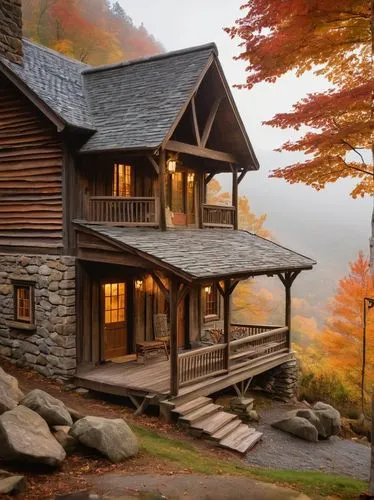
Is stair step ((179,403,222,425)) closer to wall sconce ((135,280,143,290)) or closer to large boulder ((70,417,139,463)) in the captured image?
large boulder ((70,417,139,463))

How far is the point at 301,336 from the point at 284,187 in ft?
396

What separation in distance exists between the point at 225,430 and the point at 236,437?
0.97 ft

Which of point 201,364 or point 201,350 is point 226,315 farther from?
point 201,364

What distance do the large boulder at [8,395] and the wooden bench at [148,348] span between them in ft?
17.1

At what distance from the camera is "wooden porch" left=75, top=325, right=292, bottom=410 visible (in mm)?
11867

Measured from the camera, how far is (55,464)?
277 inches

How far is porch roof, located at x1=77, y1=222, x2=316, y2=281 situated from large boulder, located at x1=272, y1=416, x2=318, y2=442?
13.3ft

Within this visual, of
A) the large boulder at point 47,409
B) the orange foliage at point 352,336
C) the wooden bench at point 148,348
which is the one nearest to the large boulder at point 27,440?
the large boulder at point 47,409

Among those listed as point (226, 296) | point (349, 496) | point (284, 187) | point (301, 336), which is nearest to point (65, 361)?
point (226, 296)

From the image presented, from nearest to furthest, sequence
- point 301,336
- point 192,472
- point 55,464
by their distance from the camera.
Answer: point 55,464 < point 192,472 < point 301,336

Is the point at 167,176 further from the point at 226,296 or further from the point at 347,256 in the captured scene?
the point at 347,256

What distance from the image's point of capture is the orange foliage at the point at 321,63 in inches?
351

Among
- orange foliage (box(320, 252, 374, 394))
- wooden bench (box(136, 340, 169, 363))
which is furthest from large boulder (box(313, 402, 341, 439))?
orange foliage (box(320, 252, 374, 394))

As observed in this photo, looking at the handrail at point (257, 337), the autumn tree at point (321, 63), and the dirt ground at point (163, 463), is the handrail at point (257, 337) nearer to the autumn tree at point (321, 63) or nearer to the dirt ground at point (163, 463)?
the dirt ground at point (163, 463)
